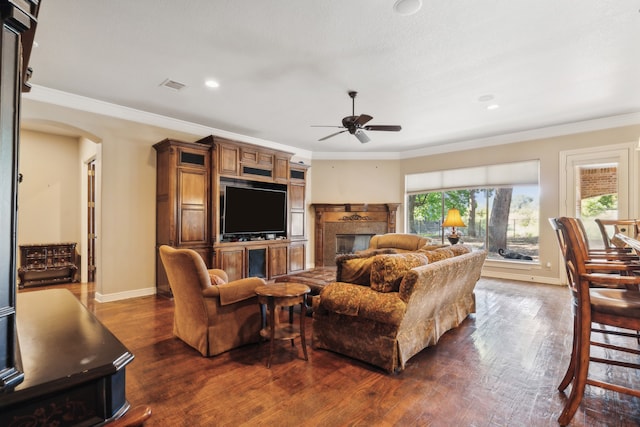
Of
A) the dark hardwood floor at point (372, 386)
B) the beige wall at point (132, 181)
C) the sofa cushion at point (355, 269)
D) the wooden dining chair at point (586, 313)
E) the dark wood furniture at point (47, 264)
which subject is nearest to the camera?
the wooden dining chair at point (586, 313)

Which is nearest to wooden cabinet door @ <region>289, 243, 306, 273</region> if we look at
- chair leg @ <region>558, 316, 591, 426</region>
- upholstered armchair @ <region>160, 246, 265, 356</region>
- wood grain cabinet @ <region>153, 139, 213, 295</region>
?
wood grain cabinet @ <region>153, 139, 213, 295</region>

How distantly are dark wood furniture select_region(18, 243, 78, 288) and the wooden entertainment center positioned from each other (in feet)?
7.39

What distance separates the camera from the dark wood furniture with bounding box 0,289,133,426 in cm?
71

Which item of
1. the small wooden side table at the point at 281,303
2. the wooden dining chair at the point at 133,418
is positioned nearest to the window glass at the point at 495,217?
the small wooden side table at the point at 281,303

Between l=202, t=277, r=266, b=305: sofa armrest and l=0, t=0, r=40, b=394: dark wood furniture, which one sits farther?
l=202, t=277, r=266, b=305: sofa armrest

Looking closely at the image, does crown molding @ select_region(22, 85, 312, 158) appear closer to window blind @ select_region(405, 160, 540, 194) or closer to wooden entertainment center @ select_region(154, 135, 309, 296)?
wooden entertainment center @ select_region(154, 135, 309, 296)

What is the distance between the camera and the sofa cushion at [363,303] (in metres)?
2.37

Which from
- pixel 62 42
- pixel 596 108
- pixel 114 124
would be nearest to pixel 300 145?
pixel 114 124

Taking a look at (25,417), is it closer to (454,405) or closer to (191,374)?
(191,374)

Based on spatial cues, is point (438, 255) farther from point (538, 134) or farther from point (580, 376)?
→ point (538, 134)

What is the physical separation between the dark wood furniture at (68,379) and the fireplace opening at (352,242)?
658 cm

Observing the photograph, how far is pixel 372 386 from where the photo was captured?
229cm

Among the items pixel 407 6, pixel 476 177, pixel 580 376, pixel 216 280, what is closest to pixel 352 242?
pixel 476 177

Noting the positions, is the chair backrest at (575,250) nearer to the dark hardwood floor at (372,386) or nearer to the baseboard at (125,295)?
the dark hardwood floor at (372,386)
